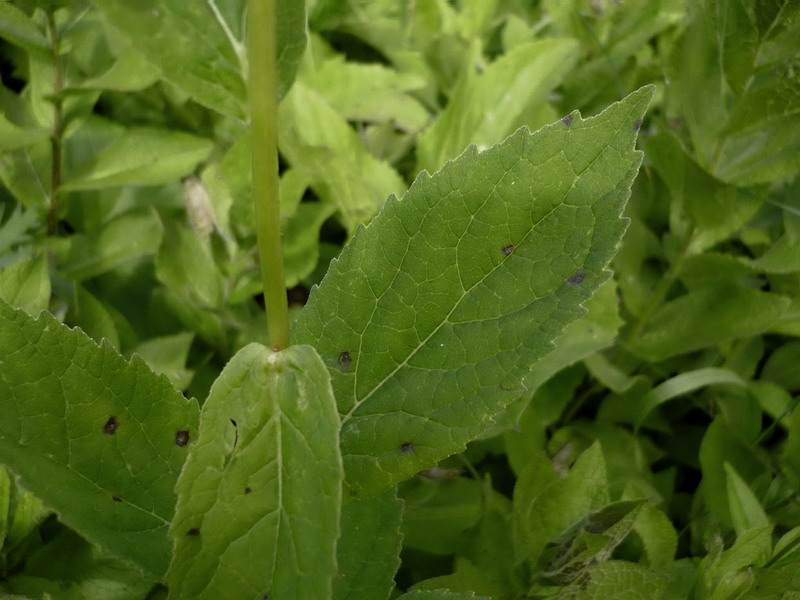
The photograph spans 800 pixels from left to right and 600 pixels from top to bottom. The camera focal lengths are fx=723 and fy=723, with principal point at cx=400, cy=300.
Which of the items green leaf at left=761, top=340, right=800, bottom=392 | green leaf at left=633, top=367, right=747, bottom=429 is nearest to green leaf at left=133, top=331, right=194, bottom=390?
green leaf at left=633, top=367, right=747, bottom=429

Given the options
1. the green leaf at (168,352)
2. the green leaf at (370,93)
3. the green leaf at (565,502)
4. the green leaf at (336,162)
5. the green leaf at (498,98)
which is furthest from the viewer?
the green leaf at (370,93)

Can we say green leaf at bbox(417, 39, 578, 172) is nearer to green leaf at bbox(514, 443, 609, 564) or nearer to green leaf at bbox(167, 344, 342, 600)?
green leaf at bbox(514, 443, 609, 564)

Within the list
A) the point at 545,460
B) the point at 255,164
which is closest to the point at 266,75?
the point at 255,164

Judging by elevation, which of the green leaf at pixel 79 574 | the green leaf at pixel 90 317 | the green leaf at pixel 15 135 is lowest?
the green leaf at pixel 79 574

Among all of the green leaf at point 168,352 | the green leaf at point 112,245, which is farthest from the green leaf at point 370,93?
the green leaf at point 168,352

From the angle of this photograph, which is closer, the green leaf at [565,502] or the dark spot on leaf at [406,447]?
the dark spot on leaf at [406,447]

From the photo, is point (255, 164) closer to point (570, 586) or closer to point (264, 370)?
point (264, 370)

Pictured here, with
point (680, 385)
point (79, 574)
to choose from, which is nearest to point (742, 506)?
point (680, 385)

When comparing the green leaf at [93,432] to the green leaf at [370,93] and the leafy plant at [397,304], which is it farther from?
the green leaf at [370,93]
